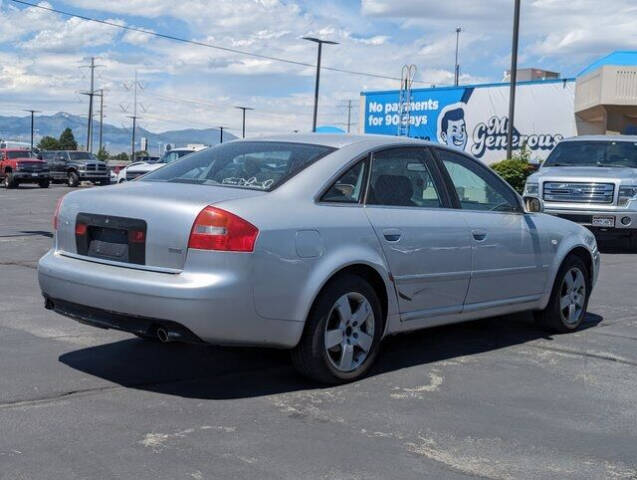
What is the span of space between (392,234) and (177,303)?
1.61 m

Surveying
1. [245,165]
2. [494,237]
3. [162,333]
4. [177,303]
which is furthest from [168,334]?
[494,237]

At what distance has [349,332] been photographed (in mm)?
5715

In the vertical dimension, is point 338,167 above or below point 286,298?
above

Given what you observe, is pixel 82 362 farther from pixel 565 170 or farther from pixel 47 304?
pixel 565 170

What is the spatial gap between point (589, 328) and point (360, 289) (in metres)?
3.25

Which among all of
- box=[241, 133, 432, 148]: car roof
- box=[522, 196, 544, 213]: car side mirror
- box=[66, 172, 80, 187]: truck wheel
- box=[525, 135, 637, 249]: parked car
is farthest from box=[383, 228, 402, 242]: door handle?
box=[66, 172, 80, 187]: truck wheel

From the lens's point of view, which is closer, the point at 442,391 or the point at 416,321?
the point at 442,391

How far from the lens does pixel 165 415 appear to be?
194 inches

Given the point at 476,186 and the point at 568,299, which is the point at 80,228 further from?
the point at 568,299

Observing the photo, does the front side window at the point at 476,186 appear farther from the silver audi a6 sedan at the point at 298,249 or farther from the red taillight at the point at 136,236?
the red taillight at the point at 136,236

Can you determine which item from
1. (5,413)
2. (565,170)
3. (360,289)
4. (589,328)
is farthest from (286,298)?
(565,170)

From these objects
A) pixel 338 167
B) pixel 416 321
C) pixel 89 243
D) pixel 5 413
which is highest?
pixel 338 167

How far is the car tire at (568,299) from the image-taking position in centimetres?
755

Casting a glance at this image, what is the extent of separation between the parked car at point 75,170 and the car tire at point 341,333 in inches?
1647
